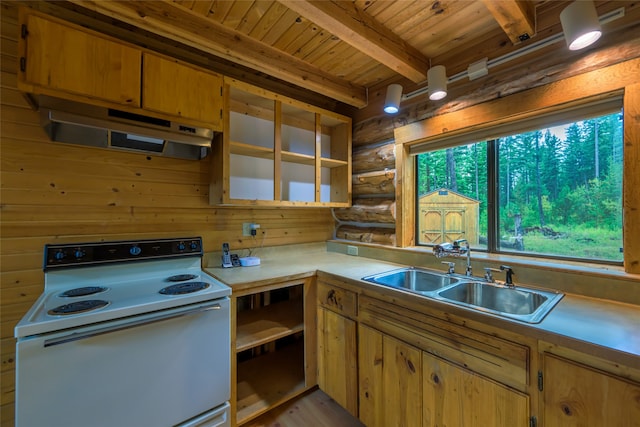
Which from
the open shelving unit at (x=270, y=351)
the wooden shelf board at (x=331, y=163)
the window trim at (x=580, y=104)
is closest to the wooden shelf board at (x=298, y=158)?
the wooden shelf board at (x=331, y=163)

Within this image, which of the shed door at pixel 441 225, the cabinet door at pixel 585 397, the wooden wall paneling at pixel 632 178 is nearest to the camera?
the cabinet door at pixel 585 397

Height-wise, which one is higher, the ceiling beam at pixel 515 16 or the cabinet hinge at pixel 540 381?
the ceiling beam at pixel 515 16

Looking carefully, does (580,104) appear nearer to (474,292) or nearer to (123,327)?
(474,292)

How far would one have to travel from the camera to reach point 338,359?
1.82 metres

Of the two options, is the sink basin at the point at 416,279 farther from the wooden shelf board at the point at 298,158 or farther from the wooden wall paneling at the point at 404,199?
the wooden shelf board at the point at 298,158

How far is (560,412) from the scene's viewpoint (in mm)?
956

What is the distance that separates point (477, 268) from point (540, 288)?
34 cm

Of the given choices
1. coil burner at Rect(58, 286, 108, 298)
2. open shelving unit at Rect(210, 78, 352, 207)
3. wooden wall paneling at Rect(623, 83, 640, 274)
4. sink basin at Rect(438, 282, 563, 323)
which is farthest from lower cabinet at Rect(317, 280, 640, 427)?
coil burner at Rect(58, 286, 108, 298)

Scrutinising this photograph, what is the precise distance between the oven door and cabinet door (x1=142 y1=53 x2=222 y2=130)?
1186mm

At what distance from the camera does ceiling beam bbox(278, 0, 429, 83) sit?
1.42 m

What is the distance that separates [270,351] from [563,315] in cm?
225

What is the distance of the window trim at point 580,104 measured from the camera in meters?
1.26

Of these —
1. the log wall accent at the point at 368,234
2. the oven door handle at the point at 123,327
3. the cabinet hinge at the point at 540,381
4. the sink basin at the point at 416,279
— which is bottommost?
the cabinet hinge at the point at 540,381

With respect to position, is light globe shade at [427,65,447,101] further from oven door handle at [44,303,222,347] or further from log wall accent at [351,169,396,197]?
oven door handle at [44,303,222,347]
